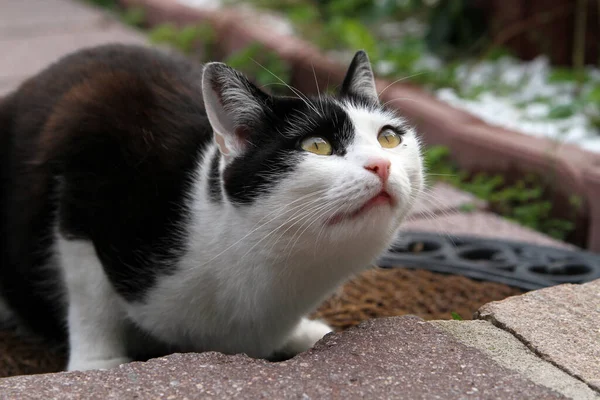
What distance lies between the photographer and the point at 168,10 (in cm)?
679

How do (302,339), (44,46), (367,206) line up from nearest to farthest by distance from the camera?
(367,206), (302,339), (44,46)

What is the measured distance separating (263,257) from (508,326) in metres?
0.66

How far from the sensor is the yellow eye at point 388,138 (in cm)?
210

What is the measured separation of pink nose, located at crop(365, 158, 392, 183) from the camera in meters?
1.87

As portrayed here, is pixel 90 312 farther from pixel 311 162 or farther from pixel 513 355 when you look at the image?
pixel 513 355

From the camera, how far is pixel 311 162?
1.94 m

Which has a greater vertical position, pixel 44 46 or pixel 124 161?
pixel 124 161

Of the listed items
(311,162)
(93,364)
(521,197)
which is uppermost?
(311,162)

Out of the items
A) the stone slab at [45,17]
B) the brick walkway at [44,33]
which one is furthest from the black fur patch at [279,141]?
the stone slab at [45,17]

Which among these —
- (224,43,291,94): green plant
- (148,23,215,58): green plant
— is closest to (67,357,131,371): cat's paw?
(224,43,291,94): green plant

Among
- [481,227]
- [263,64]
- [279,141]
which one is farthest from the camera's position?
[263,64]

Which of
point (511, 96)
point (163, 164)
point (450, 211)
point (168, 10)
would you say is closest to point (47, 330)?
point (163, 164)

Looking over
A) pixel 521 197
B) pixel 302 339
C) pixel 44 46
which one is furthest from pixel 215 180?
pixel 44 46

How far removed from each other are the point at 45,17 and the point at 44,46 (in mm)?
970
